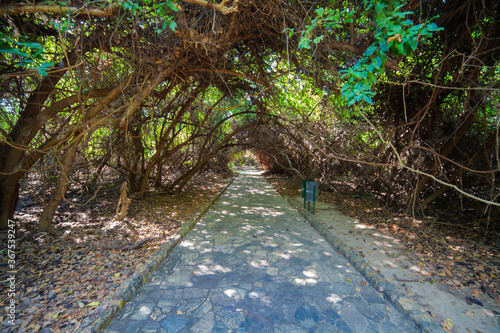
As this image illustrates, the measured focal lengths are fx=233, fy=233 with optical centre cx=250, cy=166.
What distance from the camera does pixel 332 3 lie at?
→ 385 centimetres

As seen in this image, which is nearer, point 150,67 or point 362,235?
point 150,67

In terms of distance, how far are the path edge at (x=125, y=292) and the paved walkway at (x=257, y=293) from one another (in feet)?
0.27

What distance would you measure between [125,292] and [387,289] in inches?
126

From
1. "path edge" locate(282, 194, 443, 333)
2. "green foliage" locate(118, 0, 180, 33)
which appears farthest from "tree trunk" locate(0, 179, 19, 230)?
"path edge" locate(282, 194, 443, 333)

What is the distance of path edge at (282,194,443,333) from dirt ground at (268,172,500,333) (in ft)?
0.29

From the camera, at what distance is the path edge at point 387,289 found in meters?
2.38

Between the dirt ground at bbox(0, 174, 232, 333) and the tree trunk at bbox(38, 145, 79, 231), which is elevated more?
the tree trunk at bbox(38, 145, 79, 231)

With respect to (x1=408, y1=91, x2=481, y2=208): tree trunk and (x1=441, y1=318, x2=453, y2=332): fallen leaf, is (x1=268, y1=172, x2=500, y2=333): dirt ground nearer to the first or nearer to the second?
(x1=441, y1=318, x2=453, y2=332): fallen leaf

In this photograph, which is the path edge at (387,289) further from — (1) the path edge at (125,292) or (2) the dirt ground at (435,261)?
(1) the path edge at (125,292)

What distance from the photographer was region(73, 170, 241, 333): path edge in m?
2.24

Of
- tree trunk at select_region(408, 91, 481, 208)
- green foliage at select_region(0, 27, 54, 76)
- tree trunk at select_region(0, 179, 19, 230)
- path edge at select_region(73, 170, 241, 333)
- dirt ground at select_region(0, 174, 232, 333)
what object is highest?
green foliage at select_region(0, 27, 54, 76)

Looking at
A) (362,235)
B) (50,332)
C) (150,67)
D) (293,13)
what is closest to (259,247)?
(362,235)

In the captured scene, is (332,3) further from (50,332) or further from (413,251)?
(50,332)

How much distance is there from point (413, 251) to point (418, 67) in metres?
3.93
